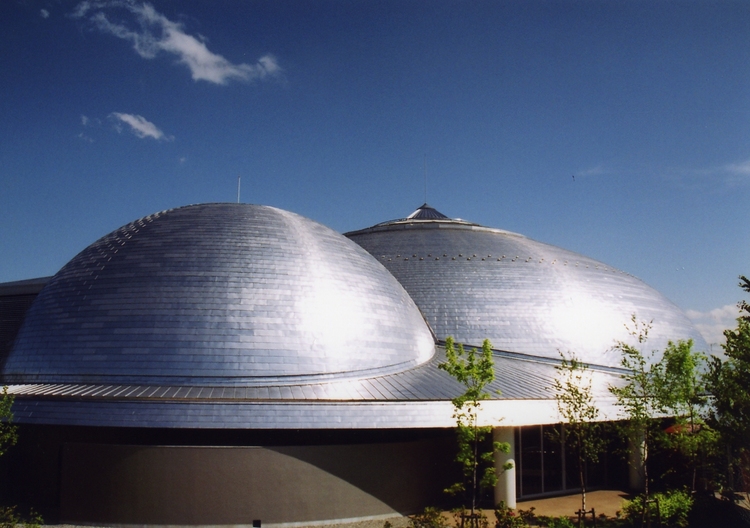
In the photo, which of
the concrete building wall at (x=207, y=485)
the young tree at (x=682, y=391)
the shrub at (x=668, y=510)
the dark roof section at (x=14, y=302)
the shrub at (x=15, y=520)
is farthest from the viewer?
the dark roof section at (x=14, y=302)

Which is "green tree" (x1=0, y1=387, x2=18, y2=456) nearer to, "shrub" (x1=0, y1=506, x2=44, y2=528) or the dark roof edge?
"shrub" (x1=0, y1=506, x2=44, y2=528)

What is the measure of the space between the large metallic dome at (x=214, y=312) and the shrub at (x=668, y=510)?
973cm

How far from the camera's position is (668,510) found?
65.3ft

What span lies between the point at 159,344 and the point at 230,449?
5044 mm

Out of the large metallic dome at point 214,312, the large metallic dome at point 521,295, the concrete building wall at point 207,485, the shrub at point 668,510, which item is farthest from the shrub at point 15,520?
the large metallic dome at point 521,295

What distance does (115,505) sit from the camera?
18844 mm

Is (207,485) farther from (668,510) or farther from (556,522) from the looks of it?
(668,510)

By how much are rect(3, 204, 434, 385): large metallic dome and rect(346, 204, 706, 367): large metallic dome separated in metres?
4.34

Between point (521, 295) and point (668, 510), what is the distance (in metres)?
13.8

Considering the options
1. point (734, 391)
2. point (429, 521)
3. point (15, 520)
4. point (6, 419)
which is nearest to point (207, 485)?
point (15, 520)

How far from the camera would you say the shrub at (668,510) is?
19766 mm

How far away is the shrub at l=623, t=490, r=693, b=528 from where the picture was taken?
19766 millimetres

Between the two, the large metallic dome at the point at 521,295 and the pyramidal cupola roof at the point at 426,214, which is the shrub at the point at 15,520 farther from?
the pyramidal cupola roof at the point at 426,214

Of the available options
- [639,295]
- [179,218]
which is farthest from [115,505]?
[639,295]
